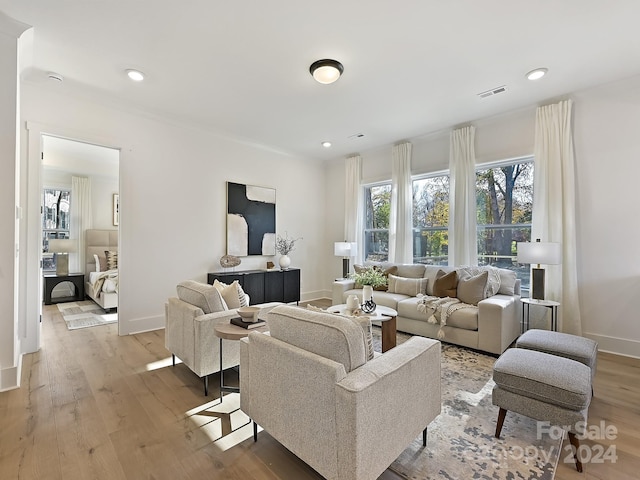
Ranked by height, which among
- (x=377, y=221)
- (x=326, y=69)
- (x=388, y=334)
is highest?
(x=326, y=69)

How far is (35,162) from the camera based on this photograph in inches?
132

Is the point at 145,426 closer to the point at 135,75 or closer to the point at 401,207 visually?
the point at 135,75

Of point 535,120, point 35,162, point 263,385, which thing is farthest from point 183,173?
point 535,120

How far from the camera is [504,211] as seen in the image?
4316 mm

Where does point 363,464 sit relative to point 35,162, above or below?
below

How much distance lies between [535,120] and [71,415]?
5648 mm

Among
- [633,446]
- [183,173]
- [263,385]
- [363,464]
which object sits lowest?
[633,446]

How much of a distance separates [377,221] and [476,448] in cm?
450

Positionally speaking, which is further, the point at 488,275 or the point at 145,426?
the point at 488,275

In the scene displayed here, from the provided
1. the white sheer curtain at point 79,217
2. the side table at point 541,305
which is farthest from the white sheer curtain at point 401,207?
the white sheer curtain at point 79,217

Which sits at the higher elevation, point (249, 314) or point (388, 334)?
point (249, 314)

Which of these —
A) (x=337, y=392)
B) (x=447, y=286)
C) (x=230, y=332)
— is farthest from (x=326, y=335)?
(x=447, y=286)

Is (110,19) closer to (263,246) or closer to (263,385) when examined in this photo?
(263,385)

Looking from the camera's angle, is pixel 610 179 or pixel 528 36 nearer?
pixel 528 36
